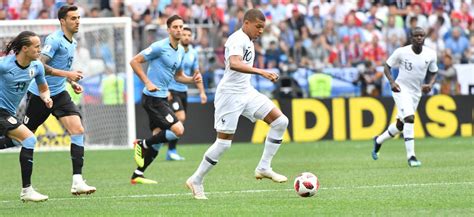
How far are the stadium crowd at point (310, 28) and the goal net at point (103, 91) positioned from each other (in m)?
1.77

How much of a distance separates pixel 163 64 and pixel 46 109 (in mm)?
2768

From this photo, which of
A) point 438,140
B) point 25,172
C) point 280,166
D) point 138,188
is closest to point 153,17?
point 438,140

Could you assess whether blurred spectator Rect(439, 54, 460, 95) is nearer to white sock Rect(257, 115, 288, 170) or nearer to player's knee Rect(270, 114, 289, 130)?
white sock Rect(257, 115, 288, 170)

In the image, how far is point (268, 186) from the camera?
1428 centimetres

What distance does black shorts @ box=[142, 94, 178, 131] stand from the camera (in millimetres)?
16016

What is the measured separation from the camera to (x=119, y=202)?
1248 centimetres

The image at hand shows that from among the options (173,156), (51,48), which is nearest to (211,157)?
(51,48)

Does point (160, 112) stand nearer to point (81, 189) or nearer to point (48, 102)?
point (81, 189)

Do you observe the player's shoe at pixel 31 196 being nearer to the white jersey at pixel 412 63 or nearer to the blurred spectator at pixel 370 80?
the white jersey at pixel 412 63

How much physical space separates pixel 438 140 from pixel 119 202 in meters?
14.5

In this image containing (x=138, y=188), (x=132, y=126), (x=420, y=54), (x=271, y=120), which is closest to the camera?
(x=271, y=120)

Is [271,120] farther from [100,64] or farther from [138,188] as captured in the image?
[100,64]

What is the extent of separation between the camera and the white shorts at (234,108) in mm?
12749

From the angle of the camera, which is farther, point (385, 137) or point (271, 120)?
point (385, 137)
